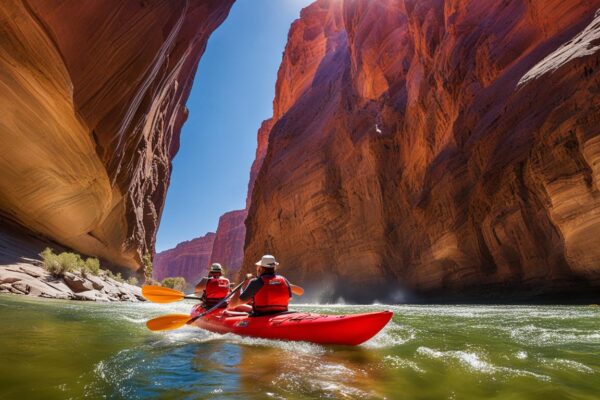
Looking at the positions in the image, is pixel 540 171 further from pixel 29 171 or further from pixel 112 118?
pixel 29 171

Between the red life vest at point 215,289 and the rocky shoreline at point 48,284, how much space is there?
8385 mm

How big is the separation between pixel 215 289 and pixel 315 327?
3.85 metres

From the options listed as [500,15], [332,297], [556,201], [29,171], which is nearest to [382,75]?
[500,15]

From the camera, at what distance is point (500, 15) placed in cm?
2178

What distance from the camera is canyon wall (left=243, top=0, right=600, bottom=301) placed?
41.2ft

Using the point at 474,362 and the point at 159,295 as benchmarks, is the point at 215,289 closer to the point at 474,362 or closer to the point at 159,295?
the point at 159,295

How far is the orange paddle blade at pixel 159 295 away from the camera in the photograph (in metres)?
8.12

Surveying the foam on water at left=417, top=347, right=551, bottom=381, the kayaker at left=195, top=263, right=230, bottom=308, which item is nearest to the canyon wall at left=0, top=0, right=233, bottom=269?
the kayaker at left=195, top=263, right=230, bottom=308

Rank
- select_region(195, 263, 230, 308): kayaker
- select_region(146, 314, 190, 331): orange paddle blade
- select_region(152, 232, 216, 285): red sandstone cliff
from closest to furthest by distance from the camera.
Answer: select_region(146, 314, 190, 331): orange paddle blade < select_region(195, 263, 230, 308): kayaker < select_region(152, 232, 216, 285): red sandstone cliff

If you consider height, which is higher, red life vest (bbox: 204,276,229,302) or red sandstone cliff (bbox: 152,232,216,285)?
red sandstone cliff (bbox: 152,232,216,285)

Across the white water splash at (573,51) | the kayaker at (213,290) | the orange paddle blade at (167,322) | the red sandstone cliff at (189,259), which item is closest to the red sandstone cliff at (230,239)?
the red sandstone cliff at (189,259)

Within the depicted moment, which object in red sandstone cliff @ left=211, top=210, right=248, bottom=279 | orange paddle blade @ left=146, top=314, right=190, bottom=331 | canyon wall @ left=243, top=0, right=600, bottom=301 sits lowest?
orange paddle blade @ left=146, top=314, right=190, bottom=331

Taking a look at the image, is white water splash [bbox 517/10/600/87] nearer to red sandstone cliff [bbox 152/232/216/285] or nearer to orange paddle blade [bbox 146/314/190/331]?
orange paddle blade [bbox 146/314/190/331]

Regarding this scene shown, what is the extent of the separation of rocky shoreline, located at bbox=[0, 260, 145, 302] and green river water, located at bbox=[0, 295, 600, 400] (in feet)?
30.0
